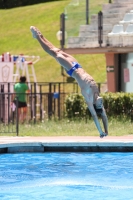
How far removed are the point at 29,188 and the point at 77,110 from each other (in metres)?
11.3

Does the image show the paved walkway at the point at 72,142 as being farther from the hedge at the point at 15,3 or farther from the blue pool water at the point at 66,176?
the hedge at the point at 15,3

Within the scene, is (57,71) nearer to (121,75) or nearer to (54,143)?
(121,75)

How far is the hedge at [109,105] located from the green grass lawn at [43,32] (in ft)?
42.2

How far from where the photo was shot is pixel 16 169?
14.4 metres

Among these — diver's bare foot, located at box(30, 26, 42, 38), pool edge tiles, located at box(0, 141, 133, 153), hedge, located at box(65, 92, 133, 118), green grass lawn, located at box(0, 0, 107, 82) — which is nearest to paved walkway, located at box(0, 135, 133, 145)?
pool edge tiles, located at box(0, 141, 133, 153)

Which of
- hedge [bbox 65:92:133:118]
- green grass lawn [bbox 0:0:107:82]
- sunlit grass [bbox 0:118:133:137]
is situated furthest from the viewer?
green grass lawn [bbox 0:0:107:82]

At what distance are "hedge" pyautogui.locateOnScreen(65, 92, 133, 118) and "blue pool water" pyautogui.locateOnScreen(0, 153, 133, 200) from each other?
6.26 meters

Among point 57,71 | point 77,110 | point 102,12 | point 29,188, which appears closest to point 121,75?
point 102,12

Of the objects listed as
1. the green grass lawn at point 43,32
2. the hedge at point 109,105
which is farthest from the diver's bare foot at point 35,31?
the green grass lawn at point 43,32

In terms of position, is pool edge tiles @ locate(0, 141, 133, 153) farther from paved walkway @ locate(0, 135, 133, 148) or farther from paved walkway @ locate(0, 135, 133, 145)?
paved walkway @ locate(0, 135, 133, 145)

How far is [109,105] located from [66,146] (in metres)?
6.43

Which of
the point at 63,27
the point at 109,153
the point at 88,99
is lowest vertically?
the point at 109,153

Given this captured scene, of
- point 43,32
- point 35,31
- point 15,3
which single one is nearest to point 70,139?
point 35,31

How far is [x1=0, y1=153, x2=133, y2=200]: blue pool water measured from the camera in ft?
37.4
